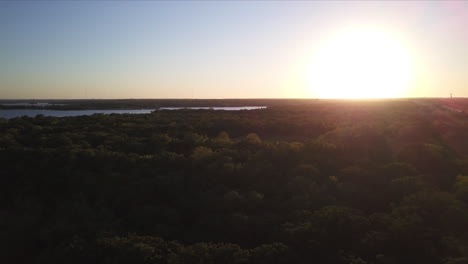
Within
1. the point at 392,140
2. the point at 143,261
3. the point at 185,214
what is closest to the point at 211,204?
the point at 185,214

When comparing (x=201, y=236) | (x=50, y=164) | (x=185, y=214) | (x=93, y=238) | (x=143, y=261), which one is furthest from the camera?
(x=50, y=164)

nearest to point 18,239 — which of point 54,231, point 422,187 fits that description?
point 54,231

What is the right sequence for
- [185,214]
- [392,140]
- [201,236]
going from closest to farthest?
[201,236] → [185,214] → [392,140]

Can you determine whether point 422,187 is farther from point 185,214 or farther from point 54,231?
point 54,231

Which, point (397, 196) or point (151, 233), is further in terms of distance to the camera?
point (397, 196)

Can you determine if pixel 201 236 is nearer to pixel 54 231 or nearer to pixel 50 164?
pixel 54 231

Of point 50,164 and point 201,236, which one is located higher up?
point 50,164
